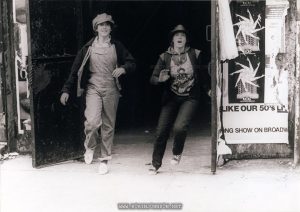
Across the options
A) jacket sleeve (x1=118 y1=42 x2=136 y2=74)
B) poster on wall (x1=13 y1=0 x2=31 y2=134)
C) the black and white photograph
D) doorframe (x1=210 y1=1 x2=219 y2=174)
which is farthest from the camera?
poster on wall (x1=13 y1=0 x2=31 y2=134)

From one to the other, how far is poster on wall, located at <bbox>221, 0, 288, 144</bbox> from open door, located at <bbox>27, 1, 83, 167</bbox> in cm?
219

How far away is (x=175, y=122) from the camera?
808 cm

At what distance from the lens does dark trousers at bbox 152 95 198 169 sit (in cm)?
801

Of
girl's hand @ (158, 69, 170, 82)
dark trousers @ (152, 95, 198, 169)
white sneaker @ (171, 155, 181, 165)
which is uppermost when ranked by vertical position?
girl's hand @ (158, 69, 170, 82)

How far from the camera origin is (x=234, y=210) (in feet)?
22.6

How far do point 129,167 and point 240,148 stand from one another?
1.53 m

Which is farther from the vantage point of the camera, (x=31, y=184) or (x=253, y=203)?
(x=31, y=184)

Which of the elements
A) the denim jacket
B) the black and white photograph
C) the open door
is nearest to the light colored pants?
the black and white photograph

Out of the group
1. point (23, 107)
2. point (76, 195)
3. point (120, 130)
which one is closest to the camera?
point (76, 195)

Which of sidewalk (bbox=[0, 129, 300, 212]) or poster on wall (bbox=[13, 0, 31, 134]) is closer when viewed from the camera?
sidewalk (bbox=[0, 129, 300, 212])

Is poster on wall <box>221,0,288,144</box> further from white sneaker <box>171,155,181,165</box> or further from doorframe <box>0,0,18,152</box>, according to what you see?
doorframe <box>0,0,18,152</box>

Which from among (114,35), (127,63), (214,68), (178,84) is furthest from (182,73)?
(114,35)

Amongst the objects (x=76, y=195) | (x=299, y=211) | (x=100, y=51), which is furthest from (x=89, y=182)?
(x=299, y=211)

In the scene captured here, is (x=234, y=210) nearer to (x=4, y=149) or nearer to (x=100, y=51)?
(x=100, y=51)
